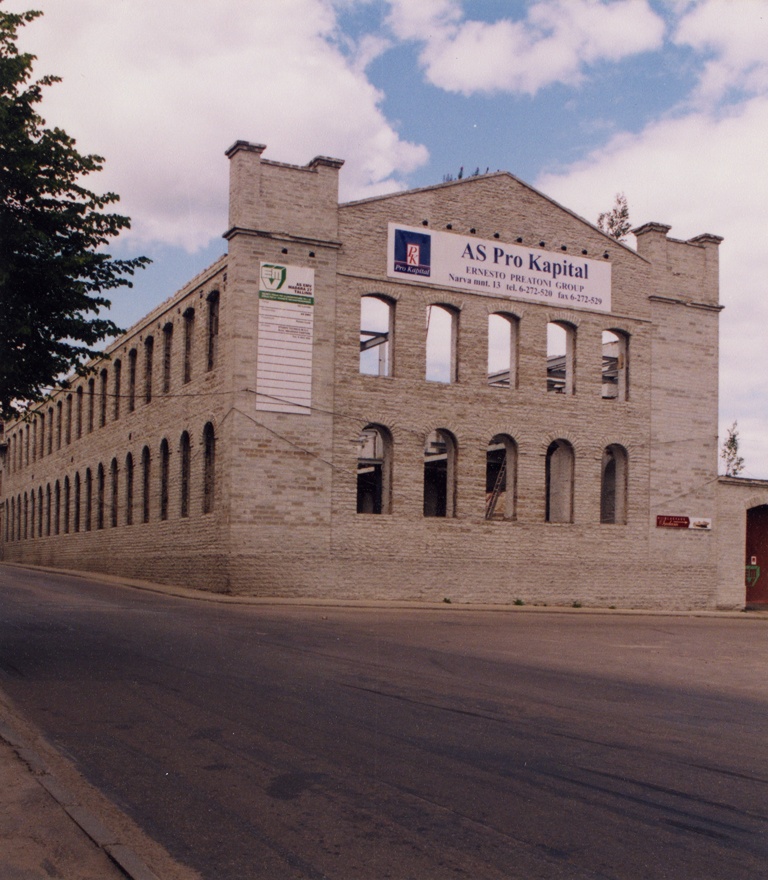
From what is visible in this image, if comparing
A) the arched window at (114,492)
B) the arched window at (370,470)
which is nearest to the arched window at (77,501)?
the arched window at (114,492)

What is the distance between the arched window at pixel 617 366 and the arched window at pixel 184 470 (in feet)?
43.6

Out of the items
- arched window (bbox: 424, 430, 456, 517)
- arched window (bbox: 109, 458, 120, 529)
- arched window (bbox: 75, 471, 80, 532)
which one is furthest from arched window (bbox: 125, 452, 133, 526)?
arched window (bbox: 424, 430, 456, 517)

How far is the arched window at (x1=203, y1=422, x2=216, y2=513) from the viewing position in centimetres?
3123

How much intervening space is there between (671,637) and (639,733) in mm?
12569

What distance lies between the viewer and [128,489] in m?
40.3

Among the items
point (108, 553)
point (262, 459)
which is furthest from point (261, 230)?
point (108, 553)

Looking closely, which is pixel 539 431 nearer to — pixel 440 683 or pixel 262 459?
pixel 262 459

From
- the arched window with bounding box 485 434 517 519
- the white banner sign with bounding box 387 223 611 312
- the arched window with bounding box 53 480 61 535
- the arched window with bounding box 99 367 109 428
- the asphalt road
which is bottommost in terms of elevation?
the asphalt road

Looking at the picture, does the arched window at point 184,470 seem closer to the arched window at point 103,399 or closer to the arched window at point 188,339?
the arched window at point 188,339

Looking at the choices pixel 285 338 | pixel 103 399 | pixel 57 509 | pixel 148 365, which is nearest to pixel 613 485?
pixel 285 338

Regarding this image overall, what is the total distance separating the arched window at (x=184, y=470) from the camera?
33719mm

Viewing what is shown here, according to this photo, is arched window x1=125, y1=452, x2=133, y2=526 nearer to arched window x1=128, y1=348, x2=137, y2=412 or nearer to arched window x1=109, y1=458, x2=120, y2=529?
arched window x1=109, y1=458, x2=120, y2=529

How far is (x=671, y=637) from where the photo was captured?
20891 mm

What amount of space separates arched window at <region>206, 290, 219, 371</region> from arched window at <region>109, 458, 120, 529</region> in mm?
12329
